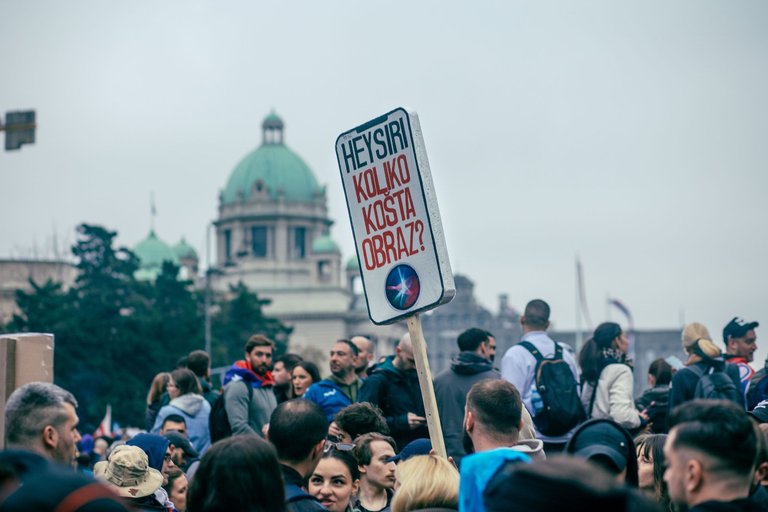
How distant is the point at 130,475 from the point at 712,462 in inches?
140

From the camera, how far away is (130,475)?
7145 mm

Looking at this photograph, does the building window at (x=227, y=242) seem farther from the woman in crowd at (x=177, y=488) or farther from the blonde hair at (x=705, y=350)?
the woman in crowd at (x=177, y=488)

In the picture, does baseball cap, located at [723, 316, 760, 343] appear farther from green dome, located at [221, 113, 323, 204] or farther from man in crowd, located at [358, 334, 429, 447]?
green dome, located at [221, 113, 323, 204]

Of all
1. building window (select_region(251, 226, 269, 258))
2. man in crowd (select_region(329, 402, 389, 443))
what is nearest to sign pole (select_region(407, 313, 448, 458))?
man in crowd (select_region(329, 402, 389, 443))

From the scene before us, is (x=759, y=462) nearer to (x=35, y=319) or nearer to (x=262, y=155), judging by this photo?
(x=35, y=319)

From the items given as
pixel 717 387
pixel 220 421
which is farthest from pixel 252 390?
pixel 717 387

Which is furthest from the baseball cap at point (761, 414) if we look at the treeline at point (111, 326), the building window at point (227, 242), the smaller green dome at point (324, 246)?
the building window at point (227, 242)

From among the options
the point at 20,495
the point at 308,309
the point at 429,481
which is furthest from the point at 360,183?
the point at 308,309

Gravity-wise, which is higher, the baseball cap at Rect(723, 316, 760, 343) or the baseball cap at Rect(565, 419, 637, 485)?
the baseball cap at Rect(723, 316, 760, 343)

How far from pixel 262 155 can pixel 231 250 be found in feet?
27.9

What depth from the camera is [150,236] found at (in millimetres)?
119562

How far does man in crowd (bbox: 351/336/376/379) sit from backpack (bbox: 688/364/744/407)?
2.70 meters

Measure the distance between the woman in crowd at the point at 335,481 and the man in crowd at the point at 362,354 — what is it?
4.09 meters

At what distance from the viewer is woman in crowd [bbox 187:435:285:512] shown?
14.5ft
